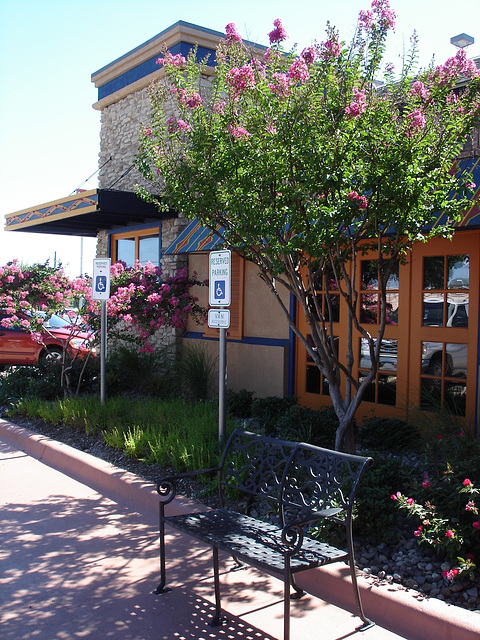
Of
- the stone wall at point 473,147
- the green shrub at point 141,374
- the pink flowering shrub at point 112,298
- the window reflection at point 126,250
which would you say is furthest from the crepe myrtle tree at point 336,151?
the window reflection at point 126,250

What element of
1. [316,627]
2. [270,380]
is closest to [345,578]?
[316,627]

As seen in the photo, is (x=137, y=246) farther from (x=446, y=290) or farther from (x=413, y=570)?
(x=413, y=570)

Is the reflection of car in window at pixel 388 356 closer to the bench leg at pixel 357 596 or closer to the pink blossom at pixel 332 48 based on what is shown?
the pink blossom at pixel 332 48

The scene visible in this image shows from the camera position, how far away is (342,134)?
484cm

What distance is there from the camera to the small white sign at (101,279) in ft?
27.7

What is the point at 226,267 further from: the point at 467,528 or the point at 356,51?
the point at 467,528

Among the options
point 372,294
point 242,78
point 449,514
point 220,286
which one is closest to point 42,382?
point 372,294

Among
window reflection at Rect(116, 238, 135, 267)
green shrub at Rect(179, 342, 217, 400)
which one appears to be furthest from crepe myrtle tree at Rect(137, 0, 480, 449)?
window reflection at Rect(116, 238, 135, 267)

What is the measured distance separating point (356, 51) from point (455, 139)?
3.67 feet

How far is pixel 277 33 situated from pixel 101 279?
14.1 feet

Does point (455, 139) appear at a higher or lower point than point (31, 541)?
higher

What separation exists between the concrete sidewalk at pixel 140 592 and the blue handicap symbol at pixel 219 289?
5.82 feet

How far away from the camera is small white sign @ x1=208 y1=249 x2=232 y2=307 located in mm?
5398

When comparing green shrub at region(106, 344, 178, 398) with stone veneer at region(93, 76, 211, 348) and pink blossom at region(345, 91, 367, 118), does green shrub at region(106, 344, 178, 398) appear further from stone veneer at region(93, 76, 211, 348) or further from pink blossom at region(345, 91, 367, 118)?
pink blossom at region(345, 91, 367, 118)
